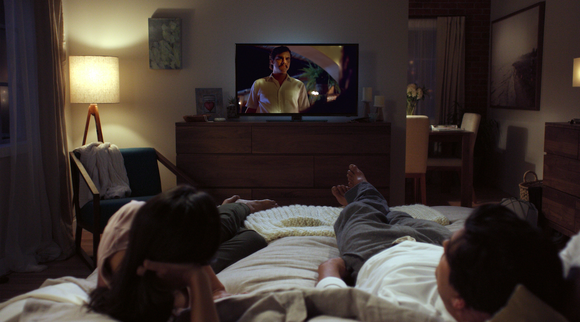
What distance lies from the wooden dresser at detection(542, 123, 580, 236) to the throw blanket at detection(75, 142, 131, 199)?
3.23 meters

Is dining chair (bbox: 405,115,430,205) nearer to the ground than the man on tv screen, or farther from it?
nearer to the ground

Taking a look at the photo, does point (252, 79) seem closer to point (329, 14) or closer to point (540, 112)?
point (329, 14)

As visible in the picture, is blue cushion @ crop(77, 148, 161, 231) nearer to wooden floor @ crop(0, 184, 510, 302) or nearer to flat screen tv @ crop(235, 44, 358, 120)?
wooden floor @ crop(0, 184, 510, 302)

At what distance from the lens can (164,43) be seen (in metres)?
4.18

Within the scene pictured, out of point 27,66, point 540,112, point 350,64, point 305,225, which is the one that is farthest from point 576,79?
point 27,66

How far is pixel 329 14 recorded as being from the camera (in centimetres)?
418

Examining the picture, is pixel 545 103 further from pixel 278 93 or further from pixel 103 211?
pixel 103 211

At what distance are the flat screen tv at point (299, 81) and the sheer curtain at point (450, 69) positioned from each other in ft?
7.54

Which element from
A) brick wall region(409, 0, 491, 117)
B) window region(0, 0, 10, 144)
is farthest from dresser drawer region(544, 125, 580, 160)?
window region(0, 0, 10, 144)

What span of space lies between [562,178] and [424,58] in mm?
2899

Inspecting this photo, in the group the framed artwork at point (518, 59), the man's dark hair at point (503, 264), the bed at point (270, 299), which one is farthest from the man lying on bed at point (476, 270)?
the framed artwork at point (518, 59)

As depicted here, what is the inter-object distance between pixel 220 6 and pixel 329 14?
38.9 inches

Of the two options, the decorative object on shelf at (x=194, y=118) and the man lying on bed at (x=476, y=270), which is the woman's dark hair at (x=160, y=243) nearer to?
the man lying on bed at (x=476, y=270)

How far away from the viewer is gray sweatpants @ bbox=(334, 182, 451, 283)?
1.67 metres
